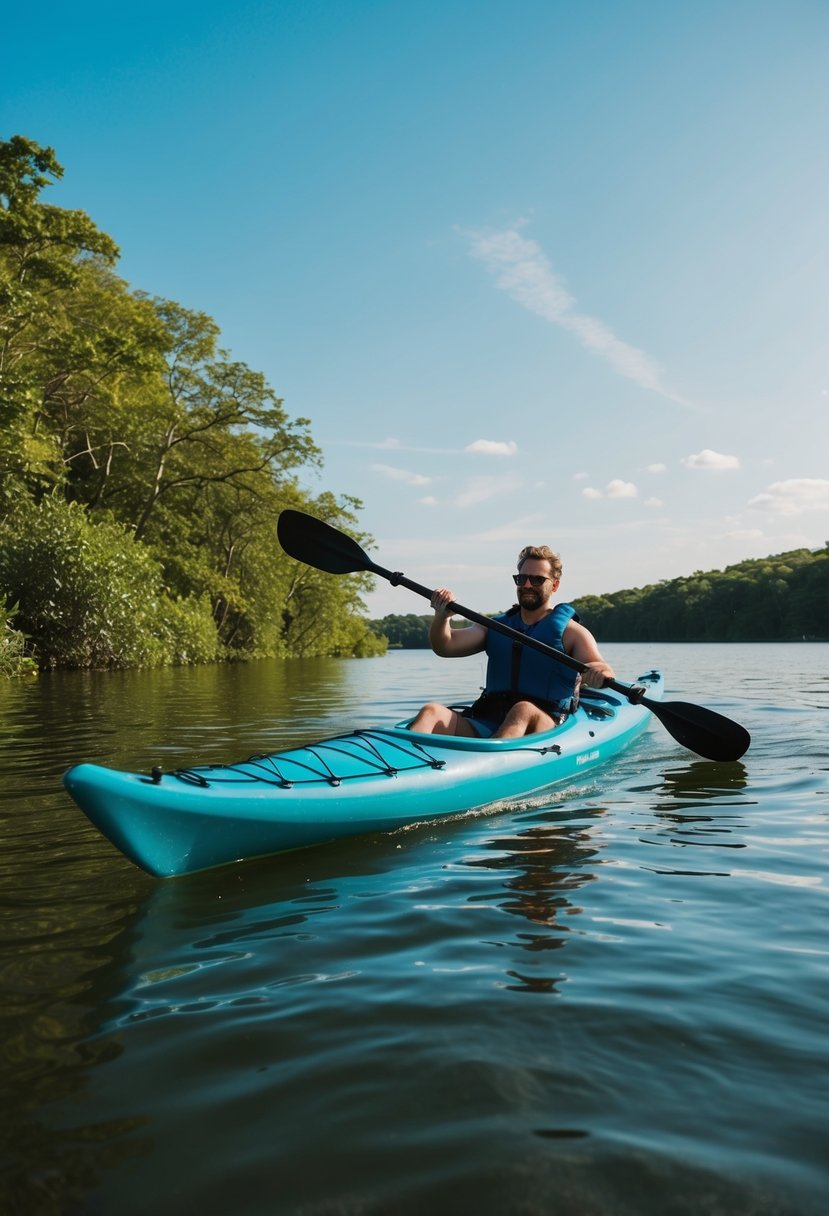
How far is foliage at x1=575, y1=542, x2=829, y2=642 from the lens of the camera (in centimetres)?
5450

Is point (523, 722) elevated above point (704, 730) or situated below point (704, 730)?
above

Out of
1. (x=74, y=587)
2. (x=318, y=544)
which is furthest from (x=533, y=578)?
(x=74, y=587)

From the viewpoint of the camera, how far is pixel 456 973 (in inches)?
91.7

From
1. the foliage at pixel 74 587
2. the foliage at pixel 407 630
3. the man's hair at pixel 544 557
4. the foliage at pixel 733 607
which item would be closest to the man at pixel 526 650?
the man's hair at pixel 544 557

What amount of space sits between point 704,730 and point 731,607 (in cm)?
5769

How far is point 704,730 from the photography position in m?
5.58

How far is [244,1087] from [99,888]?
1609 mm

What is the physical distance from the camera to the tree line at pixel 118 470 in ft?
51.6

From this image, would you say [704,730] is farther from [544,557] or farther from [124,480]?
[124,480]

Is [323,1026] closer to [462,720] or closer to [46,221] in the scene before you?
[462,720]

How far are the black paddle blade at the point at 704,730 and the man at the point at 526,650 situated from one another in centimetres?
75

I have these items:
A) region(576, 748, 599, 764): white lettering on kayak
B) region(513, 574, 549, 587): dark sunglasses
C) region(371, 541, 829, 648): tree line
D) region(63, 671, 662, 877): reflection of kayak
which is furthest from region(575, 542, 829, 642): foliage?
region(63, 671, 662, 877): reflection of kayak

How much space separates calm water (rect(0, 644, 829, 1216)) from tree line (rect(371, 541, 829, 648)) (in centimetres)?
4483

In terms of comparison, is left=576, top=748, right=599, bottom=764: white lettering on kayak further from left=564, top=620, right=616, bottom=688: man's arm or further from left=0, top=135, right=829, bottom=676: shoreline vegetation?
left=0, top=135, right=829, bottom=676: shoreline vegetation
